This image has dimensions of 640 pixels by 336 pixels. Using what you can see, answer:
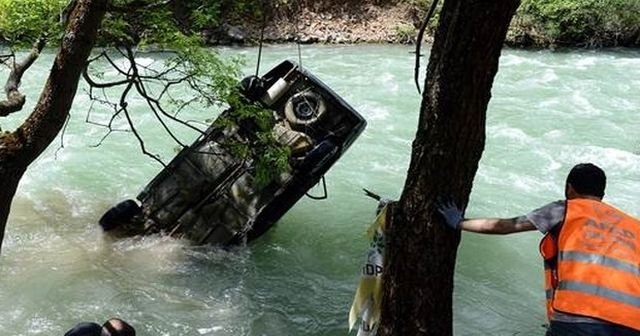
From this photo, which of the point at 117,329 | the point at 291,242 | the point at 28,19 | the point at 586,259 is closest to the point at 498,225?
the point at 586,259

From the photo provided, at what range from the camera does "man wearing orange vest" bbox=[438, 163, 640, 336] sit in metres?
3.60

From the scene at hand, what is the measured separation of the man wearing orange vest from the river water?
9.02 ft

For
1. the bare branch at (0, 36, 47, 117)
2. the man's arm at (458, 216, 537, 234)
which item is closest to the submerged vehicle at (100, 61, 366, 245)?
the bare branch at (0, 36, 47, 117)

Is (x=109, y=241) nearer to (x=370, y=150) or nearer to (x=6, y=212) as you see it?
(x=6, y=212)

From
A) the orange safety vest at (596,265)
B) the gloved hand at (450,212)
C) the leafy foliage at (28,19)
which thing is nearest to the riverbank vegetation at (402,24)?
the leafy foliage at (28,19)

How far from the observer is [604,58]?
18.1 m

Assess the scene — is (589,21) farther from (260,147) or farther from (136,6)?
(136,6)

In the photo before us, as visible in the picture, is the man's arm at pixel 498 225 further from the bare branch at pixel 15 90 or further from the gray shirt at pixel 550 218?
the bare branch at pixel 15 90

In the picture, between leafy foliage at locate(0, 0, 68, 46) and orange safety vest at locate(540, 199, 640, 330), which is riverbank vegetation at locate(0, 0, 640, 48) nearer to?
leafy foliage at locate(0, 0, 68, 46)

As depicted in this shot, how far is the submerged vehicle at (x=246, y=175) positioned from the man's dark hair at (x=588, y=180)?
3.56 metres

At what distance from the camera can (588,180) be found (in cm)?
391

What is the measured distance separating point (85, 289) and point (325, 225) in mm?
2926

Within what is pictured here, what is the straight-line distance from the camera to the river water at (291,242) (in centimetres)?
656

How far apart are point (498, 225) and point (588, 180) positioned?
0.55 m
